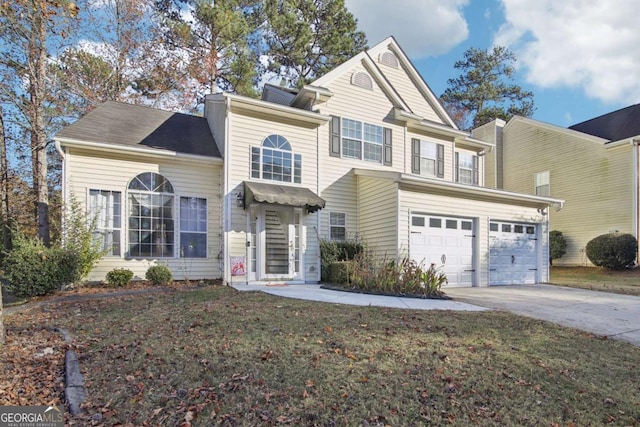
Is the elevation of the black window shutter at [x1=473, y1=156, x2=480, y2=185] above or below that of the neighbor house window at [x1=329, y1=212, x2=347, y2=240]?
above

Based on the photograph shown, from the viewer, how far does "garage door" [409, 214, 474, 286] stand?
1098 centimetres

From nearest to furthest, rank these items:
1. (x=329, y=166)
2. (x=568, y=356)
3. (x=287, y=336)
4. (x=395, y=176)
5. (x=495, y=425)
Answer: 1. (x=495, y=425)
2. (x=568, y=356)
3. (x=287, y=336)
4. (x=395, y=176)
5. (x=329, y=166)

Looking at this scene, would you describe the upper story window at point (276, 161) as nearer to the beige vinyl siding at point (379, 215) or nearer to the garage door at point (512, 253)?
the beige vinyl siding at point (379, 215)

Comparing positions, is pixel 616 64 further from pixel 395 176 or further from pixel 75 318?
pixel 75 318

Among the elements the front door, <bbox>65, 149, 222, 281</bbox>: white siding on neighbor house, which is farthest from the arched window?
the front door

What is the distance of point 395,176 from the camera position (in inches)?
416

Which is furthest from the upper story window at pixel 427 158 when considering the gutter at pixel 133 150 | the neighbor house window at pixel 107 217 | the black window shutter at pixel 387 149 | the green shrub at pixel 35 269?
the green shrub at pixel 35 269

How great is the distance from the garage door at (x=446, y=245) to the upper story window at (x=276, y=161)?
3.98 metres

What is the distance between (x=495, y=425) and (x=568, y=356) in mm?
2250

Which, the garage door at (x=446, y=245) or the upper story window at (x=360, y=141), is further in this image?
the upper story window at (x=360, y=141)

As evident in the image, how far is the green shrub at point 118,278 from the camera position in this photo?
9.20 meters

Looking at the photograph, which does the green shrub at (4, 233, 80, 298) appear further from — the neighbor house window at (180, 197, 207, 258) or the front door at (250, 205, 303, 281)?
the front door at (250, 205, 303, 281)

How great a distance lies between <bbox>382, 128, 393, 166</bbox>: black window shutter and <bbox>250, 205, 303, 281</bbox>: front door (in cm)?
418

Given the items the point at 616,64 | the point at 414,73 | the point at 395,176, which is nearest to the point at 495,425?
the point at 395,176
